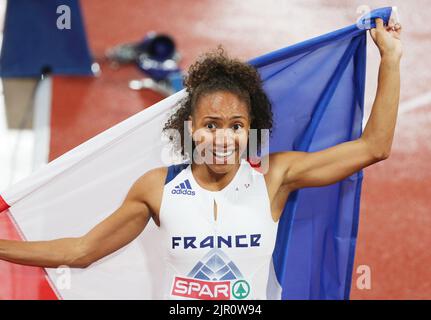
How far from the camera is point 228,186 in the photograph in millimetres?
3992

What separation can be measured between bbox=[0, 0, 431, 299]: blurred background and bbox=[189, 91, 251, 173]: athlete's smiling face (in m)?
2.32

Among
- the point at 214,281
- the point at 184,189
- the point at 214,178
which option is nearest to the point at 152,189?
the point at 184,189

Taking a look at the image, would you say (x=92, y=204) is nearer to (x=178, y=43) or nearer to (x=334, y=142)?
(x=334, y=142)

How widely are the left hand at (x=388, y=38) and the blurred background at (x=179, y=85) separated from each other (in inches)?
77.4

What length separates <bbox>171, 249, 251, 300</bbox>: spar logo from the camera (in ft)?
13.1

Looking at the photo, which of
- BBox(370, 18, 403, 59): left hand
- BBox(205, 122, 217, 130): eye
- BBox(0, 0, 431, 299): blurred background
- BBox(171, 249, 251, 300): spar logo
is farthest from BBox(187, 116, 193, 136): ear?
BBox(0, 0, 431, 299): blurred background

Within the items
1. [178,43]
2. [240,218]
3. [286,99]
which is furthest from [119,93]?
[240,218]

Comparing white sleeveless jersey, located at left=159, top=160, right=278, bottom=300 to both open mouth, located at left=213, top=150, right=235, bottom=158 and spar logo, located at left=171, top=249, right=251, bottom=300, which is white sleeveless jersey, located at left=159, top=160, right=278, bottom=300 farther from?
open mouth, located at left=213, top=150, right=235, bottom=158

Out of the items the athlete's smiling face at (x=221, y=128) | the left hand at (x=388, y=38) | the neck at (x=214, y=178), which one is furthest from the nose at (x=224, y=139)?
the left hand at (x=388, y=38)

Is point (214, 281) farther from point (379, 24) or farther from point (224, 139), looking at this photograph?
point (379, 24)

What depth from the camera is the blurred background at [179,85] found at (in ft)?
22.4

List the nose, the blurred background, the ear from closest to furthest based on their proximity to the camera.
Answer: the nose
the ear
the blurred background
